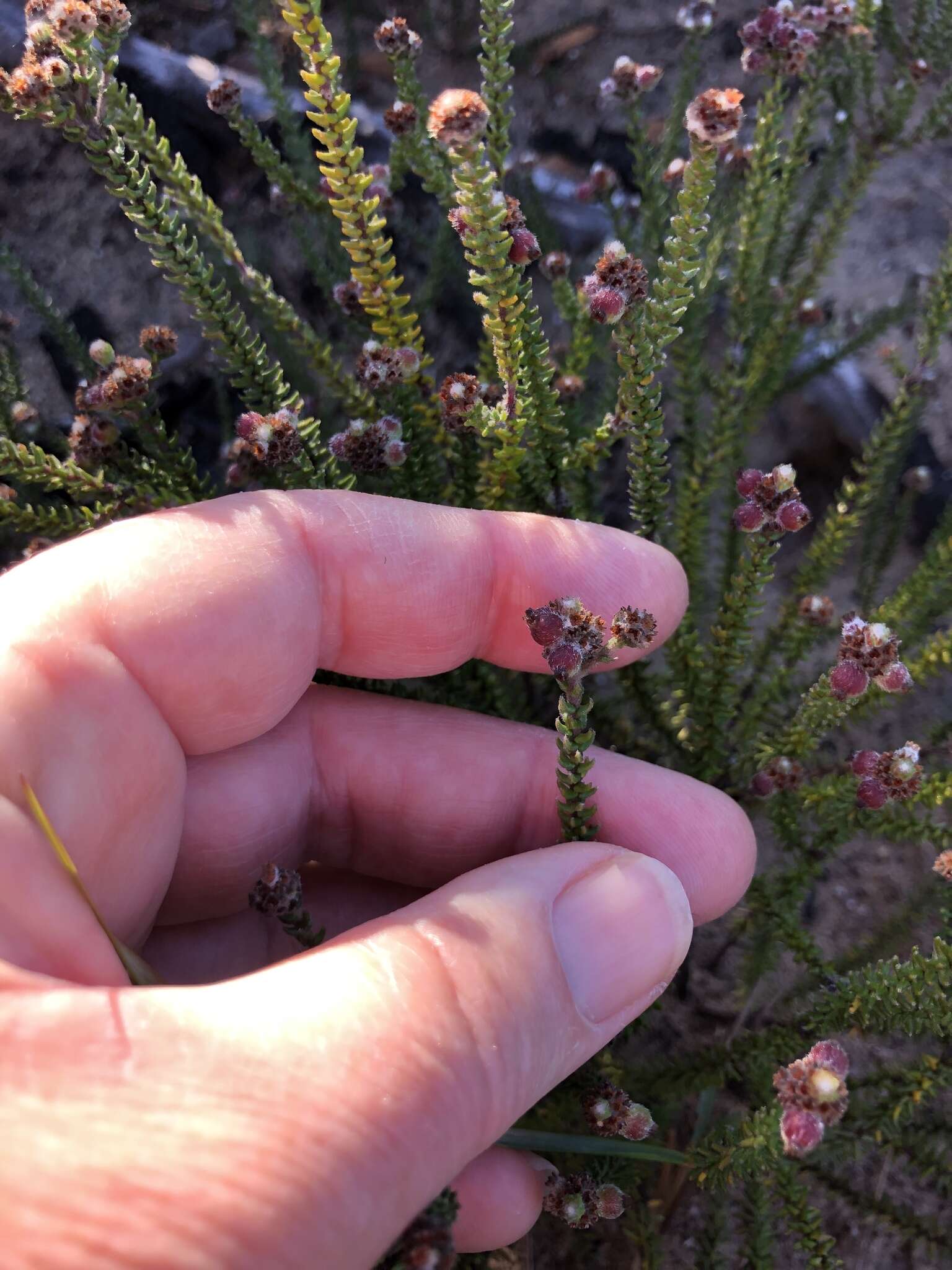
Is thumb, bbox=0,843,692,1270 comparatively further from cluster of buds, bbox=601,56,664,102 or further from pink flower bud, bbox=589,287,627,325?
cluster of buds, bbox=601,56,664,102

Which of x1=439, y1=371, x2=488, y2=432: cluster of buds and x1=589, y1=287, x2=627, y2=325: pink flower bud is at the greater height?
x1=589, y1=287, x2=627, y2=325: pink flower bud

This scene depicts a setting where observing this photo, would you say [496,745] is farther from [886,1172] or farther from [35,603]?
[886,1172]

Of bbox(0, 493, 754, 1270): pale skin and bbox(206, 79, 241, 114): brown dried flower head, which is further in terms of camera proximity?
bbox(206, 79, 241, 114): brown dried flower head

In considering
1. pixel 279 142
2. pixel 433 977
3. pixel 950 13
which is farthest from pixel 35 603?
pixel 950 13

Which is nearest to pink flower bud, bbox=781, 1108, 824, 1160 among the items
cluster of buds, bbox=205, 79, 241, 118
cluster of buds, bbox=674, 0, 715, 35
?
cluster of buds, bbox=205, 79, 241, 118

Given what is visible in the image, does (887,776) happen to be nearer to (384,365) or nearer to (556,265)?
(384,365)

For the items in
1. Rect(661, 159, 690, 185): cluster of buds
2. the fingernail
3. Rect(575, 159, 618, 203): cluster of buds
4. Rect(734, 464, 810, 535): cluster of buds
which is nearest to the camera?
the fingernail

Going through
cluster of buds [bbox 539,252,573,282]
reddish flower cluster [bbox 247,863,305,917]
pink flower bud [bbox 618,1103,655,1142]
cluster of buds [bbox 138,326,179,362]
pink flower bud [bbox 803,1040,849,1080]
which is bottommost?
pink flower bud [bbox 618,1103,655,1142]

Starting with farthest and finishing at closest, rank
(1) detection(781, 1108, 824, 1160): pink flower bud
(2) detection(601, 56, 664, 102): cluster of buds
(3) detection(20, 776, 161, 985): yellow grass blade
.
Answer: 1. (2) detection(601, 56, 664, 102): cluster of buds
2. (1) detection(781, 1108, 824, 1160): pink flower bud
3. (3) detection(20, 776, 161, 985): yellow grass blade
